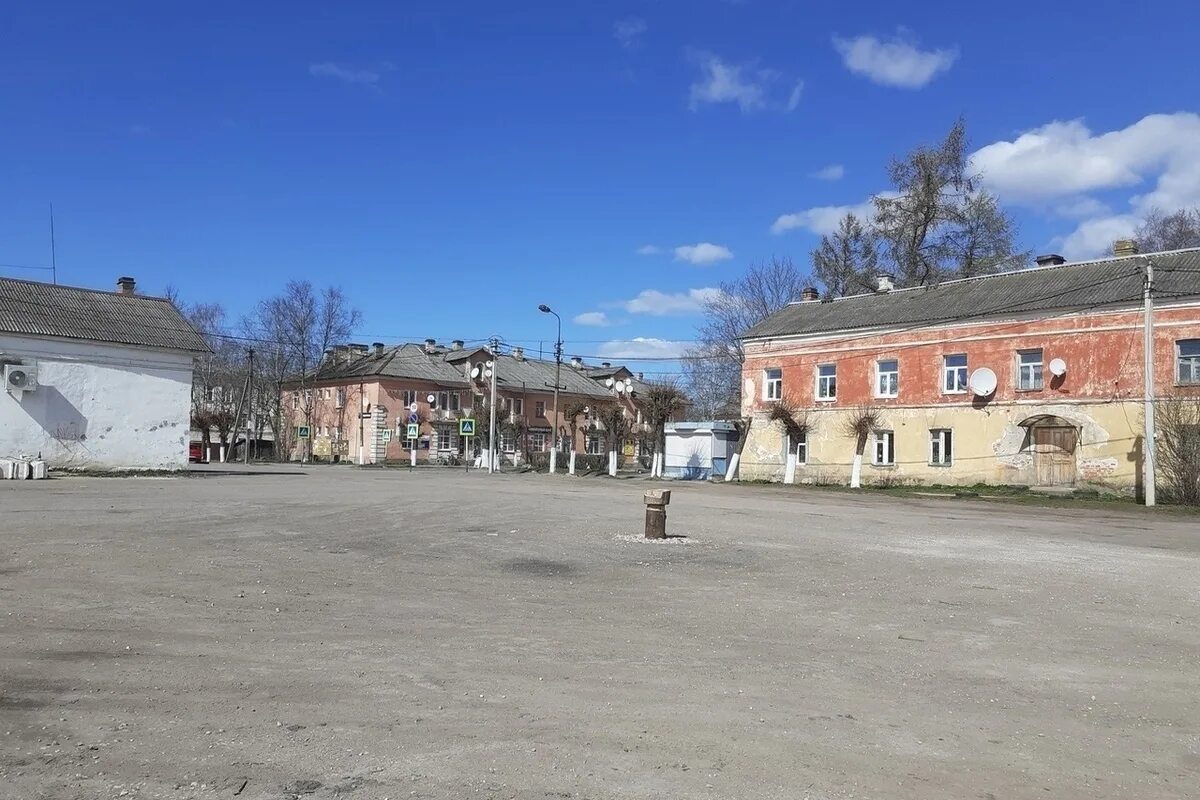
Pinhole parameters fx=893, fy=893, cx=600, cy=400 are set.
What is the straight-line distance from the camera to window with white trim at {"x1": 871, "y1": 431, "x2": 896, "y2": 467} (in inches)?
1507

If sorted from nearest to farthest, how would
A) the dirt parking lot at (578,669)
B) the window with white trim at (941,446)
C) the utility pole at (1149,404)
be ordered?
the dirt parking lot at (578,669)
the utility pole at (1149,404)
the window with white trim at (941,446)

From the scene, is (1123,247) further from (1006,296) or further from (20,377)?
(20,377)

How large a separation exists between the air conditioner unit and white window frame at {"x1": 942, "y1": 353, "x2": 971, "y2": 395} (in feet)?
115

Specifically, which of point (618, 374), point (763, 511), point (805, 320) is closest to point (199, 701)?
point (763, 511)

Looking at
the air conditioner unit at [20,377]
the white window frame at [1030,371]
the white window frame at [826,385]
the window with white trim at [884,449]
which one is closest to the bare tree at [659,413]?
the white window frame at [826,385]

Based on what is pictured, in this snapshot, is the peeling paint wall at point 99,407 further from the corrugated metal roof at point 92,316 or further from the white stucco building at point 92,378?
the corrugated metal roof at point 92,316

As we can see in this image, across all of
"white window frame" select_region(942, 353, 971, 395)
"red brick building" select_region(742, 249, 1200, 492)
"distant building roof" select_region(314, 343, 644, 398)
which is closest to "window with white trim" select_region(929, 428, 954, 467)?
"red brick building" select_region(742, 249, 1200, 492)

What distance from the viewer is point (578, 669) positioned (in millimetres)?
6500

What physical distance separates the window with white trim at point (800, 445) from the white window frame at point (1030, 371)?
9.63 m

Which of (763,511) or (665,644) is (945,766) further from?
(763,511)

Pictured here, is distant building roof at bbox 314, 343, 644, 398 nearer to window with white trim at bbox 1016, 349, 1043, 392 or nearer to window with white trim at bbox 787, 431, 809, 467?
window with white trim at bbox 787, 431, 809, 467

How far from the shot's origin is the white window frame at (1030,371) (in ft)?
111

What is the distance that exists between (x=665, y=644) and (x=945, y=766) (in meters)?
2.95

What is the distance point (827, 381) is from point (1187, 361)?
14.3 m
